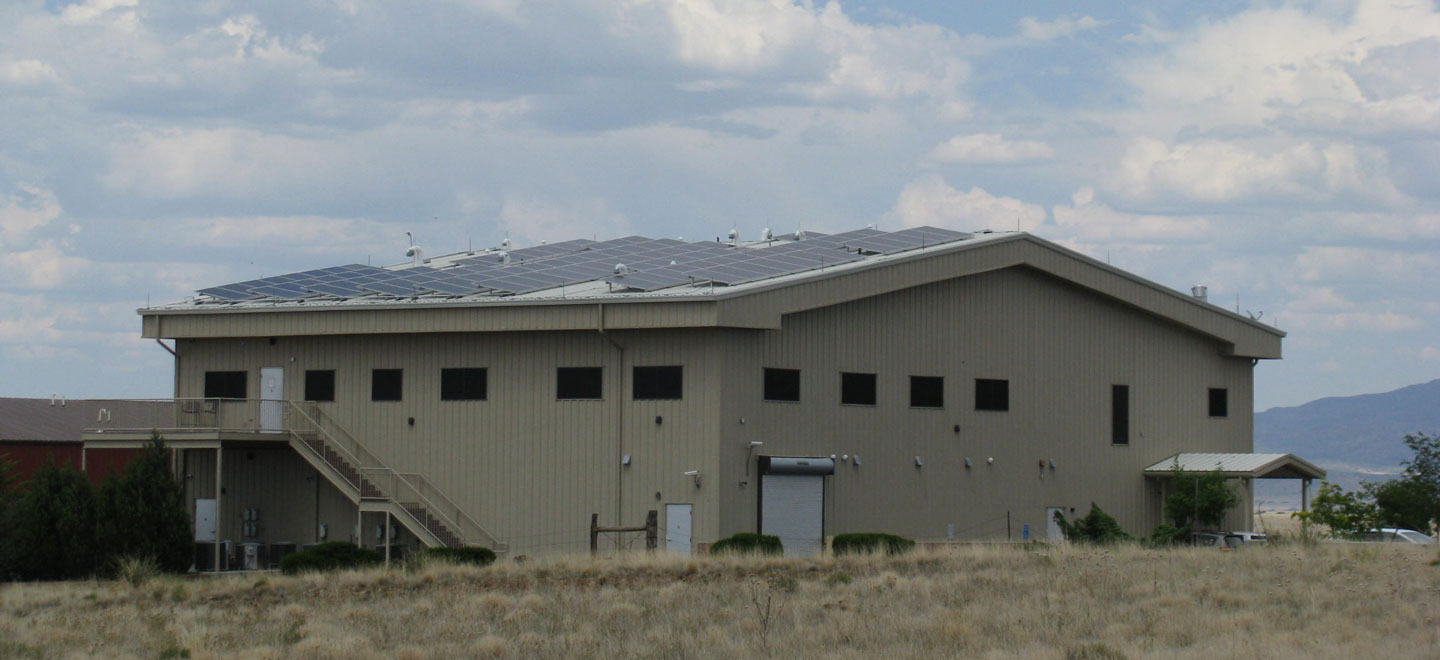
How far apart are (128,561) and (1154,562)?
2150 cm

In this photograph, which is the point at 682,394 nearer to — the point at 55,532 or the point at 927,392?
the point at 927,392

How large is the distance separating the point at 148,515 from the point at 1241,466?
26.4m

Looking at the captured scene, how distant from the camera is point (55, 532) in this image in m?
37.9

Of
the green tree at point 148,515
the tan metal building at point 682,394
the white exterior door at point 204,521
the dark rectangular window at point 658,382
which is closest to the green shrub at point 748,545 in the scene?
the tan metal building at point 682,394

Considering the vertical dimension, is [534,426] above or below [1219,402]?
below

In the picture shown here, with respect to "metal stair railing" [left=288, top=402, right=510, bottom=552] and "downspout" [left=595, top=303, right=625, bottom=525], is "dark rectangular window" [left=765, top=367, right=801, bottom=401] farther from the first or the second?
"metal stair railing" [left=288, top=402, right=510, bottom=552]

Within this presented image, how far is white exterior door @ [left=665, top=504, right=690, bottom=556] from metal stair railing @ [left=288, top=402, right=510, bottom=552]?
13.0 feet

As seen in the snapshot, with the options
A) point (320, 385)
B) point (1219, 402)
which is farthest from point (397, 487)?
point (1219, 402)

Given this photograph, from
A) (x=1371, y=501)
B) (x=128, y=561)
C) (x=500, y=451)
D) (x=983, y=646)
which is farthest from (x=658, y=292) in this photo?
(x=1371, y=501)

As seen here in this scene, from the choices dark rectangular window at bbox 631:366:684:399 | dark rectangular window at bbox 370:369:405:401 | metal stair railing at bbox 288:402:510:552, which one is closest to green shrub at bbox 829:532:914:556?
dark rectangular window at bbox 631:366:684:399

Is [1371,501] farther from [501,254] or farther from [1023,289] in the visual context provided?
[501,254]

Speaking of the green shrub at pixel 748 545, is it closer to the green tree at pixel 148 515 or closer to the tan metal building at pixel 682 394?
the tan metal building at pixel 682 394

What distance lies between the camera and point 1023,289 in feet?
142

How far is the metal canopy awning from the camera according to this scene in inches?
1694
